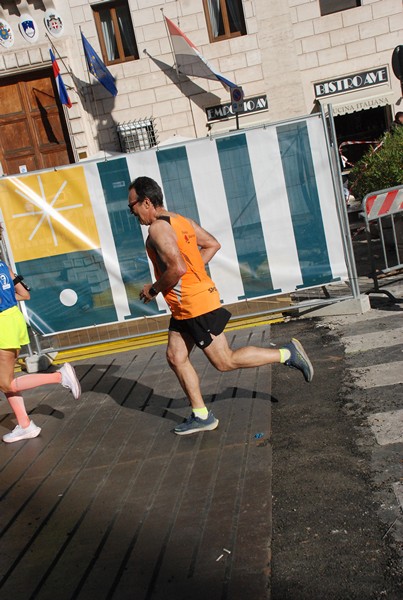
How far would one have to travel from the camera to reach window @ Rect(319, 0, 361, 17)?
61.3 feet

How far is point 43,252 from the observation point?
26.9 feet

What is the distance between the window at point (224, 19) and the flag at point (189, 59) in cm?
82

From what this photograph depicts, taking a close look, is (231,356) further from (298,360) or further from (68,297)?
(68,297)

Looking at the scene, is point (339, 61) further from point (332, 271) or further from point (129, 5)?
point (332, 271)

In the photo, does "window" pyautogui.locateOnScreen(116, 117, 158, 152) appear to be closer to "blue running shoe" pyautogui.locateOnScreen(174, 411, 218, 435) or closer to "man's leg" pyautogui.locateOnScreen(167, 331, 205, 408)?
"man's leg" pyautogui.locateOnScreen(167, 331, 205, 408)

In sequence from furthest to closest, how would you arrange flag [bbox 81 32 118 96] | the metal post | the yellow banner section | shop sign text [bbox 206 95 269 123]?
1. shop sign text [bbox 206 95 269 123]
2. flag [bbox 81 32 118 96]
3. the yellow banner section
4. the metal post

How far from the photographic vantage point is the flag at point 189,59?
715 inches

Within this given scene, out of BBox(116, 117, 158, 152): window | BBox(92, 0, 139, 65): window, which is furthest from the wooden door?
BBox(92, 0, 139, 65): window

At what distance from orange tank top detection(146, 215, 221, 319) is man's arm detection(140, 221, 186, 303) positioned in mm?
114

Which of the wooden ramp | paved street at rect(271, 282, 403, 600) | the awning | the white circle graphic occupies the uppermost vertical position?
the awning

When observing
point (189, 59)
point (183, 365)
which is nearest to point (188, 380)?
point (183, 365)

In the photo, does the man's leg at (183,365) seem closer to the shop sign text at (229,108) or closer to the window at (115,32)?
the shop sign text at (229,108)

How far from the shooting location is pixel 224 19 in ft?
62.1

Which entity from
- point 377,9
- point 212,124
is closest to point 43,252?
point 212,124
